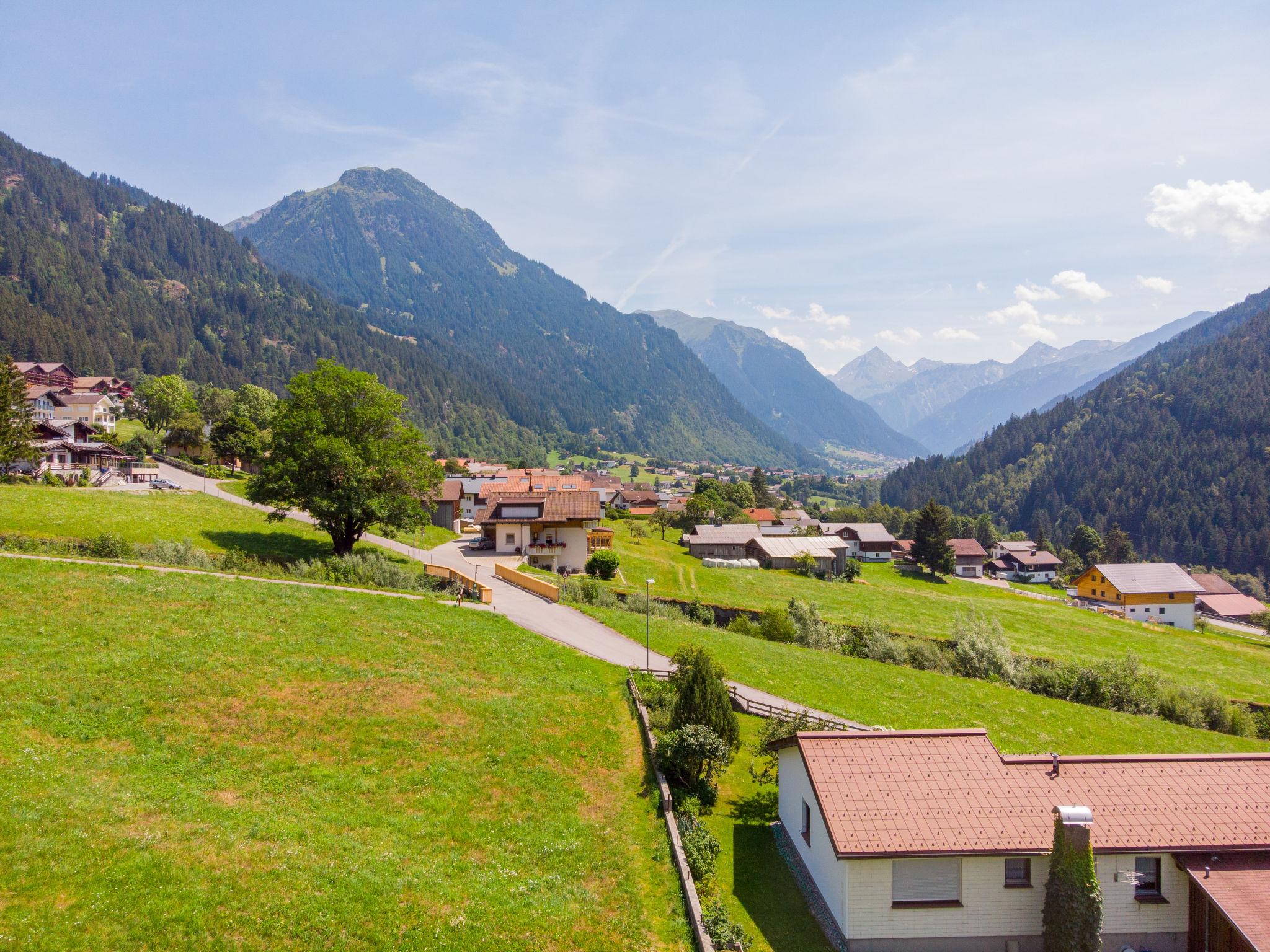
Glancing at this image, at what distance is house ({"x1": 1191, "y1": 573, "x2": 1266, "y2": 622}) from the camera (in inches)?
4215

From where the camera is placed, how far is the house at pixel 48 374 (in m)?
118

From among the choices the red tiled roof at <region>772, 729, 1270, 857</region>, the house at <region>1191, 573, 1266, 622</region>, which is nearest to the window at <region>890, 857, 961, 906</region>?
the red tiled roof at <region>772, 729, 1270, 857</region>

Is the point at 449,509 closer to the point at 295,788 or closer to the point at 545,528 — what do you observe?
the point at 545,528

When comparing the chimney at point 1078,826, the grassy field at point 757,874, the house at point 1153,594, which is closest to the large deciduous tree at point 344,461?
the grassy field at point 757,874

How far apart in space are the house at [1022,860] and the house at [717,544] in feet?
254

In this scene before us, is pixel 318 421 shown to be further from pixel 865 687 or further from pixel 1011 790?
pixel 1011 790

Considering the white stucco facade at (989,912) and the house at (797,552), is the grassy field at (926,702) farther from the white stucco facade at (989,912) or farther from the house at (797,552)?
the house at (797,552)

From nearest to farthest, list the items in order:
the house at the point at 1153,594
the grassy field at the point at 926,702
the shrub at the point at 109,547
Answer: the grassy field at the point at 926,702 → the shrub at the point at 109,547 → the house at the point at 1153,594

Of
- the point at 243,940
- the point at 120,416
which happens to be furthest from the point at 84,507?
the point at 120,416

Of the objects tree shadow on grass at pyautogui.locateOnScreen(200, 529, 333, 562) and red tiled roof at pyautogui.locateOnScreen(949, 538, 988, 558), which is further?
red tiled roof at pyautogui.locateOnScreen(949, 538, 988, 558)

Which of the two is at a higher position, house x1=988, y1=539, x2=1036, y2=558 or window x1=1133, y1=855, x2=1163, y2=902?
window x1=1133, y1=855, x2=1163, y2=902

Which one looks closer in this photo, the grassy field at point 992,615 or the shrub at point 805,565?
the grassy field at point 992,615

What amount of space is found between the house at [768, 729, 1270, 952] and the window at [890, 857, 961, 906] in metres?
0.03

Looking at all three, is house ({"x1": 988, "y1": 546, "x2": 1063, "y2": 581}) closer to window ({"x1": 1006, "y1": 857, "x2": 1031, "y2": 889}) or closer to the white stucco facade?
the white stucco facade
